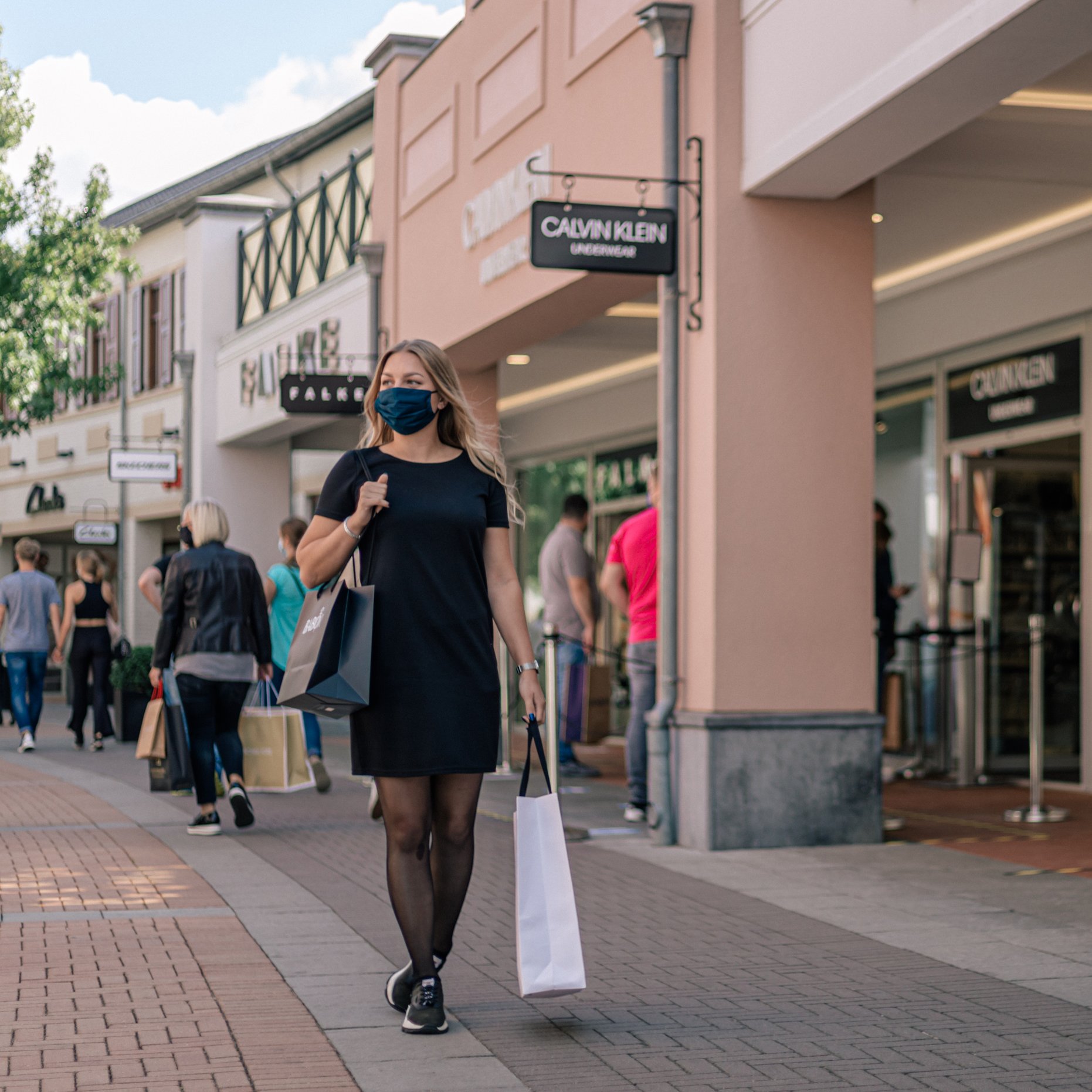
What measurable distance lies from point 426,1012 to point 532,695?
90 centimetres

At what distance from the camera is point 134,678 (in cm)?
1611

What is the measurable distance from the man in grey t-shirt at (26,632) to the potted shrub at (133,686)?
714 millimetres

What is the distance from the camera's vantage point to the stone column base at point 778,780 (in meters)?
8.46

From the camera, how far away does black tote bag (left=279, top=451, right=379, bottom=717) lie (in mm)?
4535

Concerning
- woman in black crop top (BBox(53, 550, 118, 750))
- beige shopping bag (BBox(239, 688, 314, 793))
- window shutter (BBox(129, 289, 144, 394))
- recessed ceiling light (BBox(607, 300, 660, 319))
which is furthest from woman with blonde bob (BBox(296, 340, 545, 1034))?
window shutter (BBox(129, 289, 144, 394))

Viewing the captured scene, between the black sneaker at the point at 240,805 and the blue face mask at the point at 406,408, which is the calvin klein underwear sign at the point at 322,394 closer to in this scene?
the black sneaker at the point at 240,805

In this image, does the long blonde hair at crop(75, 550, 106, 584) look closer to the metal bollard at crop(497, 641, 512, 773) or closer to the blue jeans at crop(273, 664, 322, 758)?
the metal bollard at crop(497, 641, 512, 773)

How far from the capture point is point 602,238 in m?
8.62

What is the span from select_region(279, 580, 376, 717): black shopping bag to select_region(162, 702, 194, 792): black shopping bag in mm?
4498

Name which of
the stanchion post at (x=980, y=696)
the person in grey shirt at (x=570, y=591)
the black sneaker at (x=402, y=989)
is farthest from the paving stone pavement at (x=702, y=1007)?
the person in grey shirt at (x=570, y=591)

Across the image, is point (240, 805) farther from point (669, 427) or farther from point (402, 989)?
point (402, 989)

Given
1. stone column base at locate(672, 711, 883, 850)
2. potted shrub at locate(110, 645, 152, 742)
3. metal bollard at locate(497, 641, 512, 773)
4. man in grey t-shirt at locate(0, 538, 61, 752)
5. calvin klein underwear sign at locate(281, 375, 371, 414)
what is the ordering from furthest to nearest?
potted shrub at locate(110, 645, 152, 742)
man in grey t-shirt at locate(0, 538, 61, 752)
calvin klein underwear sign at locate(281, 375, 371, 414)
metal bollard at locate(497, 641, 512, 773)
stone column base at locate(672, 711, 883, 850)

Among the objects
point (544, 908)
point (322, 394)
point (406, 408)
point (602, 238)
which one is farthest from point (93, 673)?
point (544, 908)

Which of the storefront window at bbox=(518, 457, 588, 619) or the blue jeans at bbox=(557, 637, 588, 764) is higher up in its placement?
the storefront window at bbox=(518, 457, 588, 619)
